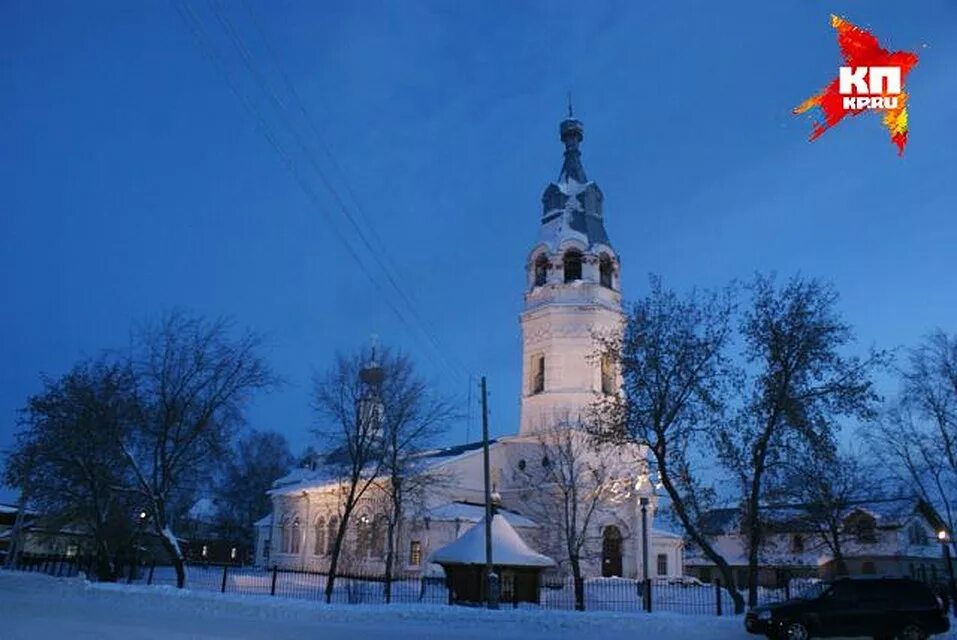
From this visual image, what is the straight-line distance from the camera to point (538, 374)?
149ft

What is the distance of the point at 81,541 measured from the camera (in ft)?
161

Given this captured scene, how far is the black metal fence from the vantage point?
25484mm

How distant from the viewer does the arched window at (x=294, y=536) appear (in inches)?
2053

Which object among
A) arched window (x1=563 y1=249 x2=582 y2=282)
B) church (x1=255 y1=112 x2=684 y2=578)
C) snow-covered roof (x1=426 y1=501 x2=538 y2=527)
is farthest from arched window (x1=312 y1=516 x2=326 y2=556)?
arched window (x1=563 y1=249 x2=582 y2=282)

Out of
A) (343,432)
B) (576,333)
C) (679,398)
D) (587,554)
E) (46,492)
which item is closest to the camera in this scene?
(679,398)

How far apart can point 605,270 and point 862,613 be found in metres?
30.8

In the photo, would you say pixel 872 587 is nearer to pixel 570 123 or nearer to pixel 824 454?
pixel 824 454

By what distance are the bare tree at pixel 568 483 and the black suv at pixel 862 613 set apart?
66.8 ft

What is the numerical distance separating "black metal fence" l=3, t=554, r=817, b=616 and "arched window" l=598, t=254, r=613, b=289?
1653 cm

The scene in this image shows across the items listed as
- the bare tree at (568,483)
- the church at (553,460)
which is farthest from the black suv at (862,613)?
the church at (553,460)

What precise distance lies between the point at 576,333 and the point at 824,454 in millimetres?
22198

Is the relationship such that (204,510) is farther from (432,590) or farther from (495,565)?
(495,565)

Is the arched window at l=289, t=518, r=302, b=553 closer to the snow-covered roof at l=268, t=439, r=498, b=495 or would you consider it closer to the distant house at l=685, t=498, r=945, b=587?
the snow-covered roof at l=268, t=439, r=498, b=495

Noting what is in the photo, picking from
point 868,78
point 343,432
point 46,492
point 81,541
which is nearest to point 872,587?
point 868,78
